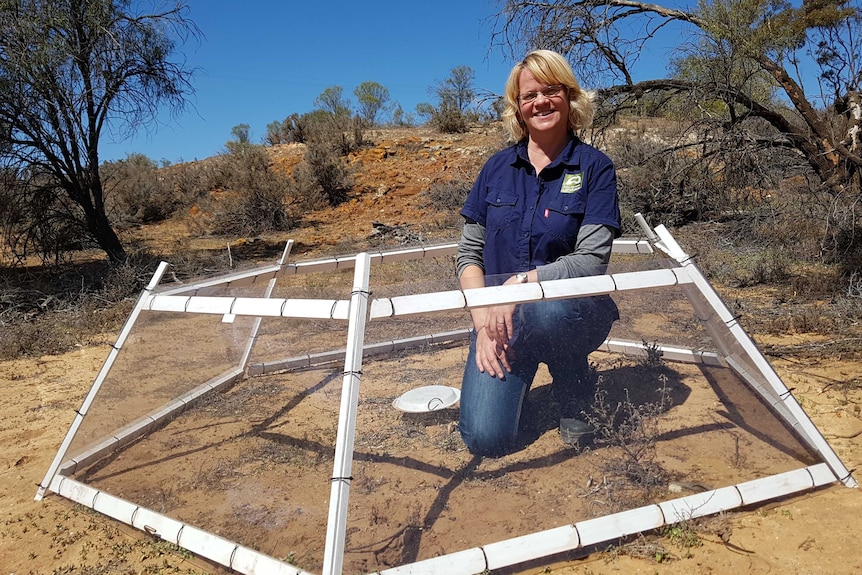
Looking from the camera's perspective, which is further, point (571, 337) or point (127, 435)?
point (127, 435)

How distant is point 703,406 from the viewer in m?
2.58

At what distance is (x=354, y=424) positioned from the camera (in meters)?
1.91

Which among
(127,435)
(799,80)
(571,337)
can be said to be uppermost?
(799,80)

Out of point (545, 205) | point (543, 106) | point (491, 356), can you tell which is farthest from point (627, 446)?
point (543, 106)

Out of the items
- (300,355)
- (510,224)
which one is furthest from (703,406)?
(300,355)

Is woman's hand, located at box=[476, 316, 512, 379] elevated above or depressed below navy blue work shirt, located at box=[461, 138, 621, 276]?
below

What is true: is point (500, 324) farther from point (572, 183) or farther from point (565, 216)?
point (572, 183)

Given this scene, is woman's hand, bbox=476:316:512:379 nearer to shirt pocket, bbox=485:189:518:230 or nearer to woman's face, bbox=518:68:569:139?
shirt pocket, bbox=485:189:518:230

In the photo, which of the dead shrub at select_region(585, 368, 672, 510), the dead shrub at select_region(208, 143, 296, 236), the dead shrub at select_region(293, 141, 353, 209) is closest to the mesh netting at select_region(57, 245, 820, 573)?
the dead shrub at select_region(585, 368, 672, 510)

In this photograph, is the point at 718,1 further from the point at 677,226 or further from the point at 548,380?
the point at 548,380

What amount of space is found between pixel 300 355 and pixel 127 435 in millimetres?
832

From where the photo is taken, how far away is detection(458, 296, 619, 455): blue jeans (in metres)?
2.29

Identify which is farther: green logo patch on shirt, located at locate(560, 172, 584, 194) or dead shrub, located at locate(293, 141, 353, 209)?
dead shrub, located at locate(293, 141, 353, 209)

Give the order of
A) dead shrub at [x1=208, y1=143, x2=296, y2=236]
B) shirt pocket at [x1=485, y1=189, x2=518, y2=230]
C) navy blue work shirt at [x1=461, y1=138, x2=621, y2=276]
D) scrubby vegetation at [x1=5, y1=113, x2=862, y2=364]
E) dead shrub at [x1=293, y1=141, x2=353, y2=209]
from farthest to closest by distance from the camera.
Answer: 1. dead shrub at [x1=293, y1=141, x2=353, y2=209]
2. dead shrub at [x1=208, y1=143, x2=296, y2=236]
3. scrubby vegetation at [x1=5, y1=113, x2=862, y2=364]
4. shirt pocket at [x1=485, y1=189, x2=518, y2=230]
5. navy blue work shirt at [x1=461, y1=138, x2=621, y2=276]
